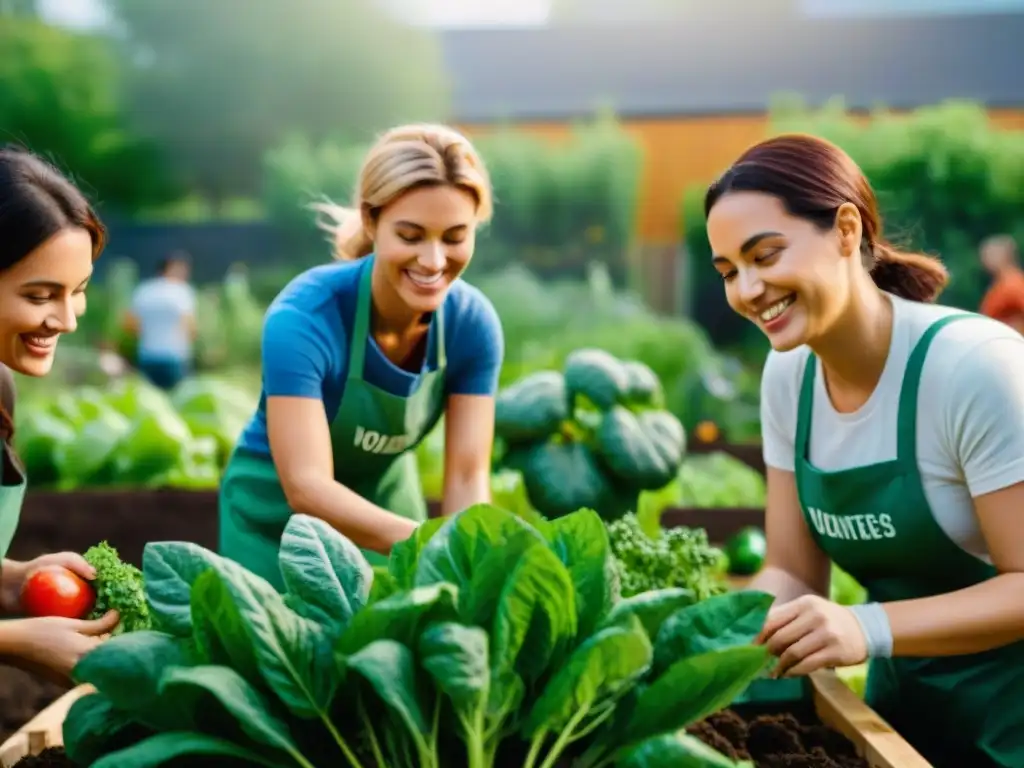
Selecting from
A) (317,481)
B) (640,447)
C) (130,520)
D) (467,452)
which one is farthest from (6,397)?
(130,520)

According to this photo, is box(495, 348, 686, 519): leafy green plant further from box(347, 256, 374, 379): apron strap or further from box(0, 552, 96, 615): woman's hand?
box(0, 552, 96, 615): woman's hand

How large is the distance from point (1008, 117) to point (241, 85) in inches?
523

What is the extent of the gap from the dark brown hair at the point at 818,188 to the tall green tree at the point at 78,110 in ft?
66.8

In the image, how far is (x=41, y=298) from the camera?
1720 millimetres

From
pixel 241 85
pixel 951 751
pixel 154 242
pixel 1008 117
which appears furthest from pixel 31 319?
pixel 241 85

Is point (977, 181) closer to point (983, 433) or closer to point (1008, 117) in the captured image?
point (1008, 117)

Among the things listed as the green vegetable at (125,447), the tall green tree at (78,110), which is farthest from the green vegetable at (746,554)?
the tall green tree at (78,110)

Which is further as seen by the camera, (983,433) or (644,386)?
(644,386)

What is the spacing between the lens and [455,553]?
1263 mm

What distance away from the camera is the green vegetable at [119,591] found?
162cm

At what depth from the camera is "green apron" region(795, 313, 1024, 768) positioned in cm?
185

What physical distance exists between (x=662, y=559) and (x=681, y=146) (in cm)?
1690

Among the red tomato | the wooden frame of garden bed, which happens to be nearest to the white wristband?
the wooden frame of garden bed

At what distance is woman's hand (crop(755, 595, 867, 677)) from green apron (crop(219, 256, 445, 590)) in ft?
2.93
